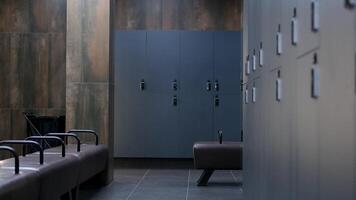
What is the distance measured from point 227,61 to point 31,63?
3.59m

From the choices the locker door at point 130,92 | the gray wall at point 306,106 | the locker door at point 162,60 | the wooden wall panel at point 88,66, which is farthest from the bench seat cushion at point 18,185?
the locker door at point 162,60

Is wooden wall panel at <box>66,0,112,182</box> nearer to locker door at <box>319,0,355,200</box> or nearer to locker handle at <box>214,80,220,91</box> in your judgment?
locker handle at <box>214,80,220,91</box>

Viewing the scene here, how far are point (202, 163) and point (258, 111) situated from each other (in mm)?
3251

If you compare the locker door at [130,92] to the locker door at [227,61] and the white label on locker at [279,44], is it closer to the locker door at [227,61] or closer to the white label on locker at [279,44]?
the locker door at [227,61]

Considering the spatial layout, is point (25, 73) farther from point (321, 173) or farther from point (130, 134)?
point (321, 173)

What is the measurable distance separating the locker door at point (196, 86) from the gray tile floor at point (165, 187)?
0.81 m

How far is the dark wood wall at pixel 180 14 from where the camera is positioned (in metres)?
10.0

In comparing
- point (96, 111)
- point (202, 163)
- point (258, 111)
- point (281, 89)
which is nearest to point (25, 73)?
point (96, 111)

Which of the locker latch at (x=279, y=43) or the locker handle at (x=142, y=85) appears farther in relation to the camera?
the locker handle at (x=142, y=85)

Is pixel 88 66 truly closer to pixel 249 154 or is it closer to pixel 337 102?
pixel 249 154

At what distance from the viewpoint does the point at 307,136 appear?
2283mm

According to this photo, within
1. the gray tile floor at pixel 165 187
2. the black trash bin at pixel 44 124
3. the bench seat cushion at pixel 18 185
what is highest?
the black trash bin at pixel 44 124

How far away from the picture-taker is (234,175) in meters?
8.59

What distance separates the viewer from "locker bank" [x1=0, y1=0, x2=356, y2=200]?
2.01 m
